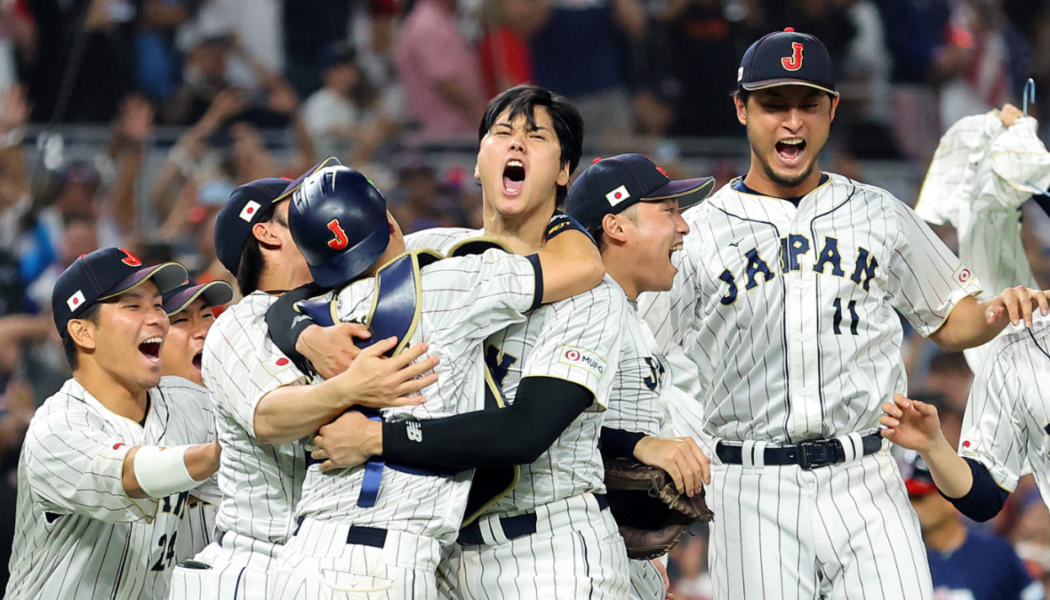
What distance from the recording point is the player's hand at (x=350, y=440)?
2732 mm

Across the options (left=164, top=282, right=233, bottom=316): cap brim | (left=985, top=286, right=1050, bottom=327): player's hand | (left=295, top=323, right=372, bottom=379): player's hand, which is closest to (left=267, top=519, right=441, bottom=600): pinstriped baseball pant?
(left=295, top=323, right=372, bottom=379): player's hand

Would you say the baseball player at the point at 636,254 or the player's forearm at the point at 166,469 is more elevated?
the baseball player at the point at 636,254

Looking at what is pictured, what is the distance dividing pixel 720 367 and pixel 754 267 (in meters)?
0.32

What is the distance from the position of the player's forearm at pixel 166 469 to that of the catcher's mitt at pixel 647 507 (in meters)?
1.08

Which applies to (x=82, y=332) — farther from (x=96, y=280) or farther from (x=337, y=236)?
(x=337, y=236)

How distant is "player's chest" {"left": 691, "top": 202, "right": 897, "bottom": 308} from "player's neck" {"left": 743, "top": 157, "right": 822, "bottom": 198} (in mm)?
62

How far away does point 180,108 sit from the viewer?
775 centimetres

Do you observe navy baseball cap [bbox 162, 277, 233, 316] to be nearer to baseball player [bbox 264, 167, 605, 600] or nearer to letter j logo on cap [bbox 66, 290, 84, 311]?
letter j logo on cap [bbox 66, 290, 84, 311]

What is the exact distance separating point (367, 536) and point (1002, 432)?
198 centimetres

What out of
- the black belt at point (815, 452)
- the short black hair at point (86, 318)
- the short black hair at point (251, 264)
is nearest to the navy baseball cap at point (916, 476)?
the black belt at point (815, 452)

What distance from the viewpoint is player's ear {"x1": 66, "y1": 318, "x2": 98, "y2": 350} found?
3818mm

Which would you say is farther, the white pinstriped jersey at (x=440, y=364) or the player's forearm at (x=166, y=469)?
the player's forearm at (x=166, y=469)

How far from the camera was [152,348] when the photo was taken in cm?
386

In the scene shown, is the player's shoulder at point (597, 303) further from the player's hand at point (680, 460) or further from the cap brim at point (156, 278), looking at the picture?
the cap brim at point (156, 278)
